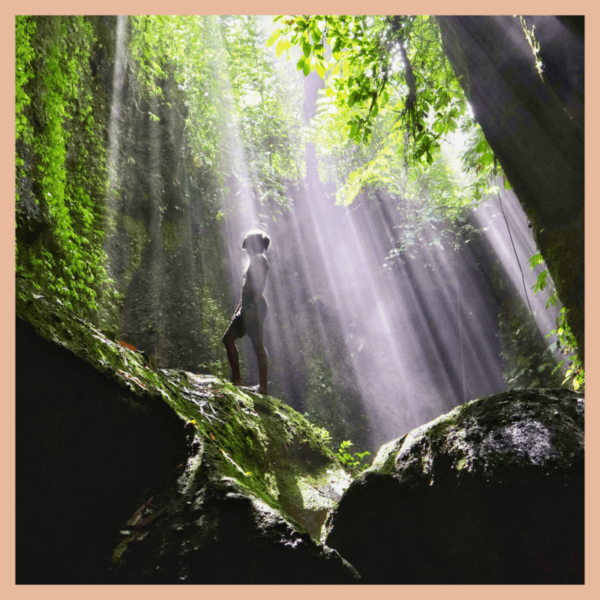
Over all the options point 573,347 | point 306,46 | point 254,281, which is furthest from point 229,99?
point 573,347

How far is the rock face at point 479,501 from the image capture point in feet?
4.37

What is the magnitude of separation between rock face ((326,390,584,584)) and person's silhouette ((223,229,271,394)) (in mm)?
2984

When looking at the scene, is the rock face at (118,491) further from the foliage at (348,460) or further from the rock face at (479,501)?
the foliage at (348,460)

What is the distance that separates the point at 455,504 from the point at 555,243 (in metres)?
1.44

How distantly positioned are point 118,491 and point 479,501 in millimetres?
1414

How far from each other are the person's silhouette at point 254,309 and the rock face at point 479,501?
9.79ft

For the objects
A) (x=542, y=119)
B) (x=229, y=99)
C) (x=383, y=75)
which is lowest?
(x=542, y=119)

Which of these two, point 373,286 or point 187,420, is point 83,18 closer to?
point 187,420

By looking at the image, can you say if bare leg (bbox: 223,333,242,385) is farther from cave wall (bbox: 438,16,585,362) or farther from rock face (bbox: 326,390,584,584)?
cave wall (bbox: 438,16,585,362)

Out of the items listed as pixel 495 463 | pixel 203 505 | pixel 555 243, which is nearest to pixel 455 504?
pixel 495 463

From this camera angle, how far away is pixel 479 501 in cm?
149

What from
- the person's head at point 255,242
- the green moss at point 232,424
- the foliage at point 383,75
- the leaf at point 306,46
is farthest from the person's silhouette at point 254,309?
the leaf at point 306,46

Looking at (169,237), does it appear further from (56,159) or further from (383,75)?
(383,75)

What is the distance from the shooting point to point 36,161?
3.38 metres
